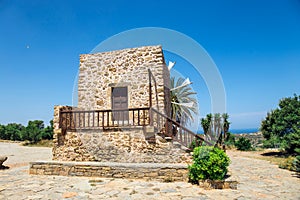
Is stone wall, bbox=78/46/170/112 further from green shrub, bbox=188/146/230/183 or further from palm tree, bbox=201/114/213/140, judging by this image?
palm tree, bbox=201/114/213/140

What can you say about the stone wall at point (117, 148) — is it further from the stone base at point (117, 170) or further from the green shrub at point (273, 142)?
the green shrub at point (273, 142)

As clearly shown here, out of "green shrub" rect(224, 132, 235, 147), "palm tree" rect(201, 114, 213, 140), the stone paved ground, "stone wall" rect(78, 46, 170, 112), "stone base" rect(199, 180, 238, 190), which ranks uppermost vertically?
"stone wall" rect(78, 46, 170, 112)

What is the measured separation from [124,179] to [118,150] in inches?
54.8

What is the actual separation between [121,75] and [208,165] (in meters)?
5.38

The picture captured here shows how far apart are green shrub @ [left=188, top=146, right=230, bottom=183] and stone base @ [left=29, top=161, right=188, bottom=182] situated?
443mm

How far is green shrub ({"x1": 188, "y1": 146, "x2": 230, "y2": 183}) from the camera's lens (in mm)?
5125

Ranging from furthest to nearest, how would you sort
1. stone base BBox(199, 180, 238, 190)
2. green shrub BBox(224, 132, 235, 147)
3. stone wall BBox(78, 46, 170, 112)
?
green shrub BBox(224, 132, 235, 147) < stone wall BBox(78, 46, 170, 112) < stone base BBox(199, 180, 238, 190)

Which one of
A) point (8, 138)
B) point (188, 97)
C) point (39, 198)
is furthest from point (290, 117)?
point (8, 138)

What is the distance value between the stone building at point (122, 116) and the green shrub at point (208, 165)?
47.7 inches

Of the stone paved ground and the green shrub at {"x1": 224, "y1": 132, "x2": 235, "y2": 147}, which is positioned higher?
the green shrub at {"x1": 224, "y1": 132, "x2": 235, "y2": 147}

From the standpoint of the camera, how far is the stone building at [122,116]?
690 centimetres

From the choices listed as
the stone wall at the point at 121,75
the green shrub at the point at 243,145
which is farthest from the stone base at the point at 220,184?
the green shrub at the point at 243,145

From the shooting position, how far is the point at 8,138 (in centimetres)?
2588

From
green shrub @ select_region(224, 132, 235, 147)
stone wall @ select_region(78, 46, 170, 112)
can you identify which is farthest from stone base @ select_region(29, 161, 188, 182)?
green shrub @ select_region(224, 132, 235, 147)
